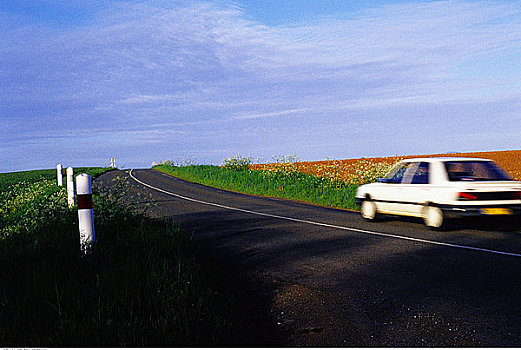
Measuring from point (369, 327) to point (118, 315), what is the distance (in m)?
2.45

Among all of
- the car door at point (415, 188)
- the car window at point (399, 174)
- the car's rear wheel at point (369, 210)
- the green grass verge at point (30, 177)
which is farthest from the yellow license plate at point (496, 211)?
the green grass verge at point (30, 177)

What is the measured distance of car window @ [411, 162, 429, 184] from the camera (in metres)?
10.8

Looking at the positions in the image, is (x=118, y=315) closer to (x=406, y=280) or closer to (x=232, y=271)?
(x=232, y=271)

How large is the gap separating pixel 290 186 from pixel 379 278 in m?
15.6

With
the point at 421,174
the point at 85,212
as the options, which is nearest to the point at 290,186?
the point at 421,174

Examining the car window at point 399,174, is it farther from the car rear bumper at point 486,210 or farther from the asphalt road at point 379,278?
the car rear bumper at point 486,210

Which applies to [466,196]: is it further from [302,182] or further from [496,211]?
[302,182]

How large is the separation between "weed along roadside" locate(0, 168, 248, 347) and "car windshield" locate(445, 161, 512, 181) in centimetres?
646

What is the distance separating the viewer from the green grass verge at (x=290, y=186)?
17650 mm

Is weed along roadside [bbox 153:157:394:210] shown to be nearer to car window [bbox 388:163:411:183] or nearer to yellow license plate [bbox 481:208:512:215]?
car window [bbox 388:163:411:183]

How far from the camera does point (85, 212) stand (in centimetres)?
622

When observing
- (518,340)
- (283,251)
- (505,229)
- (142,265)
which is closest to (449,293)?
(518,340)

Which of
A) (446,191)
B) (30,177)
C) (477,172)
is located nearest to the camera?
(446,191)

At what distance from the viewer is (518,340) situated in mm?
4148
